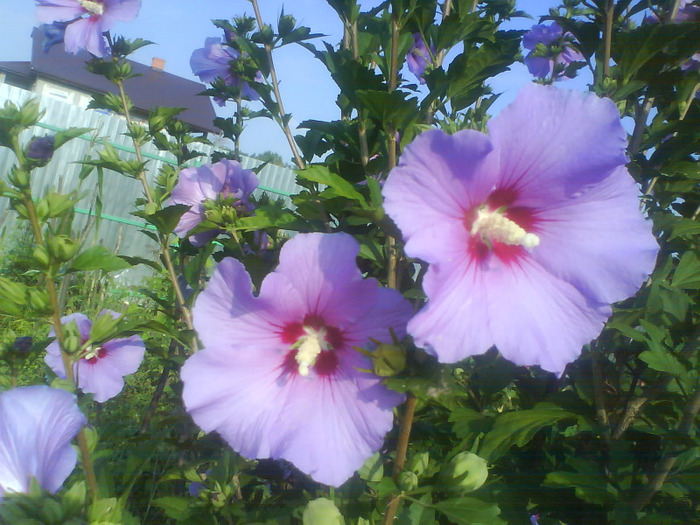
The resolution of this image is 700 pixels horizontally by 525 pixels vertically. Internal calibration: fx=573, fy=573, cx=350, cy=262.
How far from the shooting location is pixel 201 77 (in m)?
2.48

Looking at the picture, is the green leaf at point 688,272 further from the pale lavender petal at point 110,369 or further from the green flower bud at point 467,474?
the pale lavender petal at point 110,369

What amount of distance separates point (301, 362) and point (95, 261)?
0.45 meters

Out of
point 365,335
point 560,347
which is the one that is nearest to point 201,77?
point 365,335

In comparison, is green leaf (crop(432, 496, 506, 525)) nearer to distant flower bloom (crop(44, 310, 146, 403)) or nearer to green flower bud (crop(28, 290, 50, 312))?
green flower bud (crop(28, 290, 50, 312))

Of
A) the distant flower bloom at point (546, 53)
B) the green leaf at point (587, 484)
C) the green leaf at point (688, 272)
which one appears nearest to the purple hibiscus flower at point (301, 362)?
the green leaf at point (587, 484)

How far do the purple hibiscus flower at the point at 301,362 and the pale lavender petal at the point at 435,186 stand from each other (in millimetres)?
106

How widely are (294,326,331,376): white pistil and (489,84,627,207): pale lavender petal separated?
1.16 feet

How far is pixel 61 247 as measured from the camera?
91 centimetres

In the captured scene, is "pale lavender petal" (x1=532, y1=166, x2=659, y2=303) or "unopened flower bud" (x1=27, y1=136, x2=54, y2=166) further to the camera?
"unopened flower bud" (x1=27, y1=136, x2=54, y2=166)

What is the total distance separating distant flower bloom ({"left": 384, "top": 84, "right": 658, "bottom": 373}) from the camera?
2.22 feet

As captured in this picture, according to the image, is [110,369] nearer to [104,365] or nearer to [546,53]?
[104,365]

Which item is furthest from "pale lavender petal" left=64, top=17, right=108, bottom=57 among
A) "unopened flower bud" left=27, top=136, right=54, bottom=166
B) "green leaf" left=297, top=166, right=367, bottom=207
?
"green leaf" left=297, top=166, right=367, bottom=207

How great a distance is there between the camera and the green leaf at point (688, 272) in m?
1.30

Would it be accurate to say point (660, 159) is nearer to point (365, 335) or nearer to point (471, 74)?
point (471, 74)
